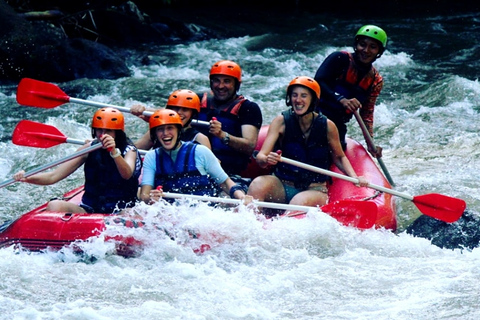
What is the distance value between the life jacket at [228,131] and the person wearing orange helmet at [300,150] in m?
0.35

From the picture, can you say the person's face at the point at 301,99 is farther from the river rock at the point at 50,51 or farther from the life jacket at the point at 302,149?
the river rock at the point at 50,51

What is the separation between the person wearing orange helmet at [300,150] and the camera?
18.2 ft

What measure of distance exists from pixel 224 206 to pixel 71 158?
1.07 metres

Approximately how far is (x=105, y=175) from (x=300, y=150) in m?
1.42

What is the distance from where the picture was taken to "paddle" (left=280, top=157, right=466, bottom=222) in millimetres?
5551

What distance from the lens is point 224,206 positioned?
5.31 m

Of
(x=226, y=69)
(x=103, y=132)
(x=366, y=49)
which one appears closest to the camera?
(x=103, y=132)

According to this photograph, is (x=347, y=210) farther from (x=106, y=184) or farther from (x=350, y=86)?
(x=106, y=184)

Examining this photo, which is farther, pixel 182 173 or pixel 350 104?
pixel 350 104

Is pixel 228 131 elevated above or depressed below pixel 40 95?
below

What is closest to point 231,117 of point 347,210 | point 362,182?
point 362,182

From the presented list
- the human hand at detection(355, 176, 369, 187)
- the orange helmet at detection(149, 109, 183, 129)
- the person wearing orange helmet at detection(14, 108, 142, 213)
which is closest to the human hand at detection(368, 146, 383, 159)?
the human hand at detection(355, 176, 369, 187)

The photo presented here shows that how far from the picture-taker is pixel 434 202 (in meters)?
5.70

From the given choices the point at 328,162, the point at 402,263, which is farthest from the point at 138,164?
the point at 402,263
